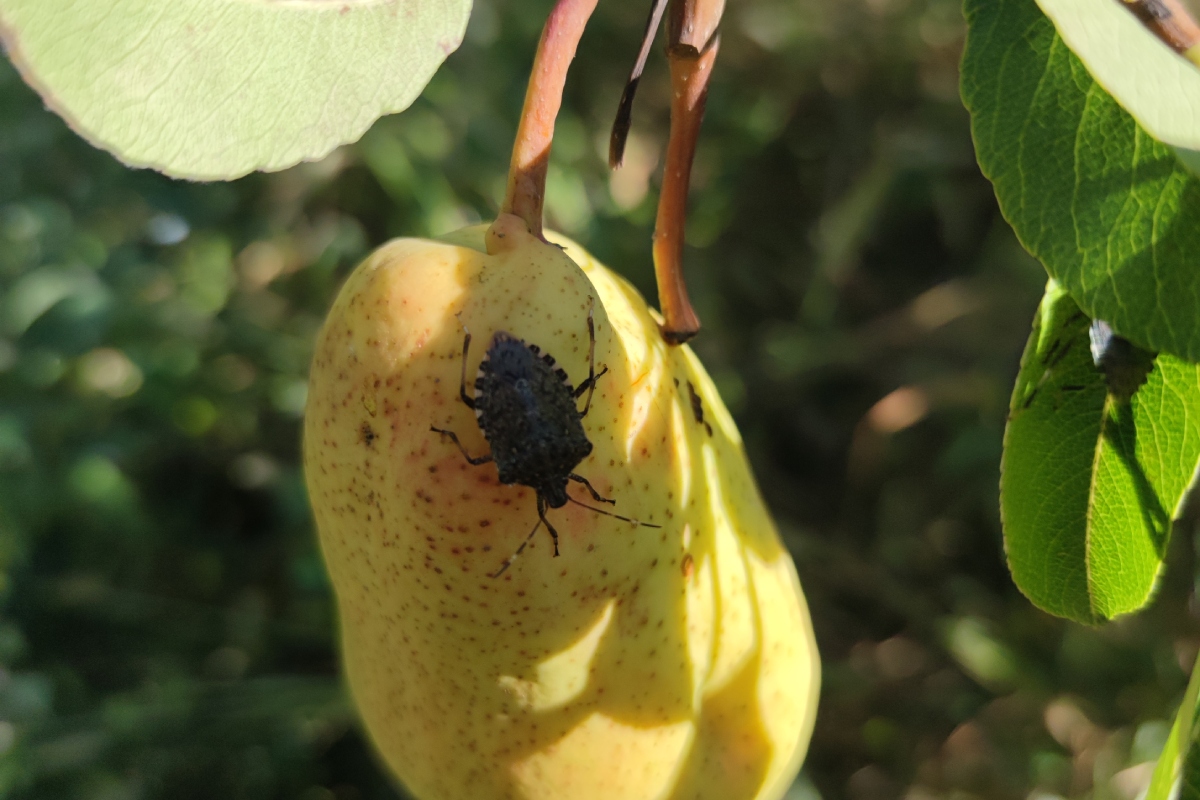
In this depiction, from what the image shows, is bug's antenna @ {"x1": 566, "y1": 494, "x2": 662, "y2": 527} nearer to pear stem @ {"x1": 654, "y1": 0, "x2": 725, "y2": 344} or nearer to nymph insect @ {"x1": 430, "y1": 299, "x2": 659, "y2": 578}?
nymph insect @ {"x1": 430, "y1": 299, "x2": 659, "y2": 578}

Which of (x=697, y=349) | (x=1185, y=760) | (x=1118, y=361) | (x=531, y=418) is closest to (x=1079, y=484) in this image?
(x=1118, y=361)

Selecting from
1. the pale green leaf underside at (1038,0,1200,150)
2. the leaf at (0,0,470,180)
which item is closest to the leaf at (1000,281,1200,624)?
the pale green leaf underside at (1038,0,1200,150)

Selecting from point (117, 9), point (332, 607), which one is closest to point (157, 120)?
point (117, 9)

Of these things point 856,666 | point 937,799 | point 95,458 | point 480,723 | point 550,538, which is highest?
point 550,538

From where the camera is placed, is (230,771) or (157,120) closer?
(157,120)

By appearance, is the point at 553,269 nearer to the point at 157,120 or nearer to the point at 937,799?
the point at 157,120

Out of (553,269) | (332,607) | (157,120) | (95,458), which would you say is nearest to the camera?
(157,120)

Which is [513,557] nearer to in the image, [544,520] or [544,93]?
[544,520]
